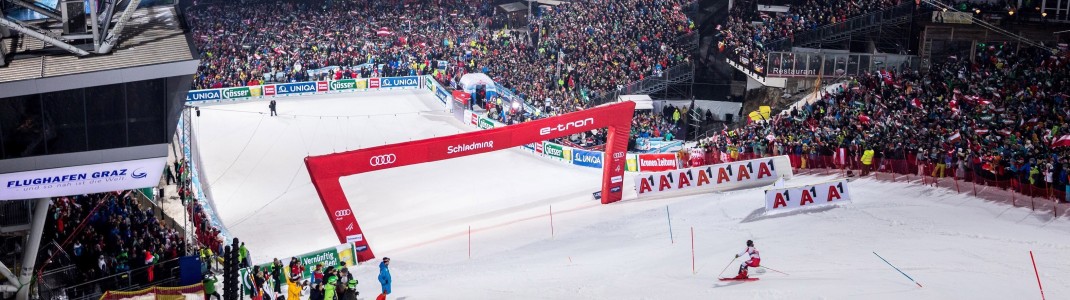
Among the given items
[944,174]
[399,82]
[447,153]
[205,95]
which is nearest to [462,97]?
[399,82]

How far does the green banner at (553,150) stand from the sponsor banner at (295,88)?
1579cm

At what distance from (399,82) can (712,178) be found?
24.0m

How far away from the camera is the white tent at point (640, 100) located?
163 feet

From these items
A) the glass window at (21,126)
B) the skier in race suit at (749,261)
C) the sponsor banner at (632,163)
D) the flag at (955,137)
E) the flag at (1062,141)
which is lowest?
the sponsor banner at (632,163)

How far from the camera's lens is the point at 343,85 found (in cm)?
5562

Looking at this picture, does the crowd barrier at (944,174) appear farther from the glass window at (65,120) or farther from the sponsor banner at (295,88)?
the sponsor banner at (295,88)

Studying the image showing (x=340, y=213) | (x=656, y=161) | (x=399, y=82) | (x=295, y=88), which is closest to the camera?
(x=340, y=213)

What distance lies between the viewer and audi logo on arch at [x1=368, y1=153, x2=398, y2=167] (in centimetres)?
3100

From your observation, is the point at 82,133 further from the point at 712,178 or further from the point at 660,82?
the point at 660,82

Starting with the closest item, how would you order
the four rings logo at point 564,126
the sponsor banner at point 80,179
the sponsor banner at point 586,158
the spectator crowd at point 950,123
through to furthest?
the sponsor banner at point 80,179, the spectator crowd at point 950,123, the four rings logo at point 564,126, the sponsor banner at point 586,158

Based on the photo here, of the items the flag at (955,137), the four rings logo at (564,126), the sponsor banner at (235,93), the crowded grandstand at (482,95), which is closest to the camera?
the crowded grandstand at (482,95)

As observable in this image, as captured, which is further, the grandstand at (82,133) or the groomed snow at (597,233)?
the groomed snow at (597,233)

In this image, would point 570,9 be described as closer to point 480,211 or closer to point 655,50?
point 655,50

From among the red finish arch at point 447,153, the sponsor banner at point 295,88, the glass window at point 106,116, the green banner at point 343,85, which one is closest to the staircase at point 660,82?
the green banner at point 343,85
